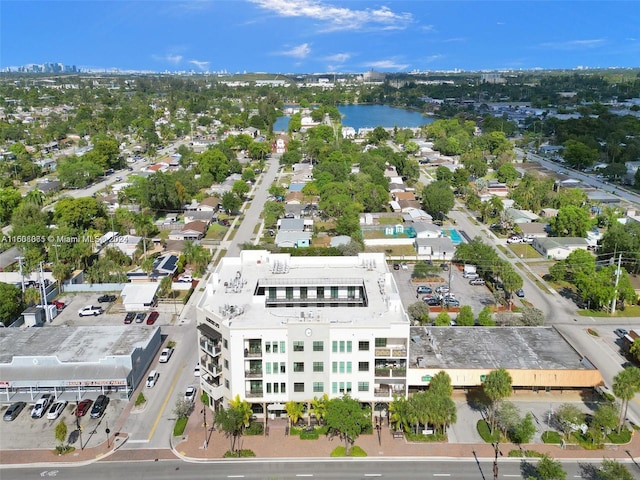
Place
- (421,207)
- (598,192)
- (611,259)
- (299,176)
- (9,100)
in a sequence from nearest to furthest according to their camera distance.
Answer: (611,259) < (421,207) < (598,192) < (299,176) < (9,100)

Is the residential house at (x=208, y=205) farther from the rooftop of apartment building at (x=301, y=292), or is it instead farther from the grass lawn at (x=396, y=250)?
the rooftop of apartment building at (x=301, y=292)

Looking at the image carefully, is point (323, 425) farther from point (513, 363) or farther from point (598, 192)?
point (598, 192)

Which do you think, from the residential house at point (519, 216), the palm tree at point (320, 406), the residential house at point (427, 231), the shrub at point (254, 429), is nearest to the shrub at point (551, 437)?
the palm tree at point (320, 406)

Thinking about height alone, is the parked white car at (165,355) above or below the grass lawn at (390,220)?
below

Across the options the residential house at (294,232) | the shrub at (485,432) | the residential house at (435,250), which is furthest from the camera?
the residential house at (294,232)

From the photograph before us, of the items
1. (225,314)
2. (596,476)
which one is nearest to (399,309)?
(225,314)

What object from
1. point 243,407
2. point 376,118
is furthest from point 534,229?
point 376,118
